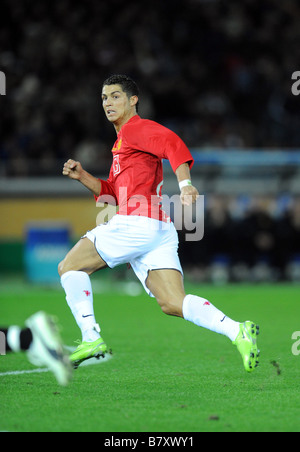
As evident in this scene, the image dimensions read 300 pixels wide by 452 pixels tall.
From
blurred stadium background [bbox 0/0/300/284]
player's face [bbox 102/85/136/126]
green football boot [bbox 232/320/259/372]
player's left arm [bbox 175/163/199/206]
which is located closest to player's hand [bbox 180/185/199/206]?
player's left arm [bbox 175/163/199/206]

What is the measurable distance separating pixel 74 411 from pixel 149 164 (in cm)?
199

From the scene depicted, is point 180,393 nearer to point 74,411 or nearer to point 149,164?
point 74,411

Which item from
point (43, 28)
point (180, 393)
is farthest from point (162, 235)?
point (43, 28)

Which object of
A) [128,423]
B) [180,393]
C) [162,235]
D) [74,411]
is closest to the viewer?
[128,423]

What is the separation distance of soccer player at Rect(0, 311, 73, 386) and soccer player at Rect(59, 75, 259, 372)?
3.41 ft

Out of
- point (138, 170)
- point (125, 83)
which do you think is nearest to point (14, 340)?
point (138, 170)

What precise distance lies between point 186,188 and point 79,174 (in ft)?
3.82

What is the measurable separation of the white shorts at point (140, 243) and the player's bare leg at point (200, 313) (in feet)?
0.28

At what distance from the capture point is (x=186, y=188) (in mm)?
5141

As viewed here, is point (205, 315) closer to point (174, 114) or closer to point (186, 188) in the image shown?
point (186, 188)

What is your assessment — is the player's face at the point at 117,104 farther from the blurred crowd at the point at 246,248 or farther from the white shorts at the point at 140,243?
the blurred crowd at the point at 246,248

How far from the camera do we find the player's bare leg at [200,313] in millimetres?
5176

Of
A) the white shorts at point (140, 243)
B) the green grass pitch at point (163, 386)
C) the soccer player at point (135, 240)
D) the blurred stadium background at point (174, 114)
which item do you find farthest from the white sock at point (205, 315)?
the blurred stadium background at point (174, 114)

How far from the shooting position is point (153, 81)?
20797mm
